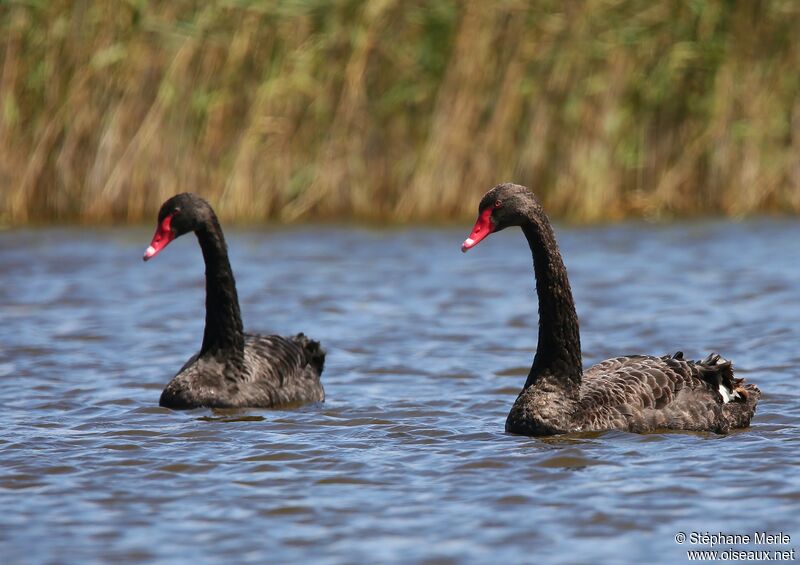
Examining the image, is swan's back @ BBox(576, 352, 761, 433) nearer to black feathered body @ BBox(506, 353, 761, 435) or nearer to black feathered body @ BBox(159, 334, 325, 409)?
black feathered body @ BBox(506, 353, 761, 435)

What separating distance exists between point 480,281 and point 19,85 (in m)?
4.83

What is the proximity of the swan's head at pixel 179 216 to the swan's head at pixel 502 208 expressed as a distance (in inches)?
79.5

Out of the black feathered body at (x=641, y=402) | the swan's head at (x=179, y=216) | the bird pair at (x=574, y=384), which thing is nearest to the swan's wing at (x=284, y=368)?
the bird pair at (x=574, y=384)

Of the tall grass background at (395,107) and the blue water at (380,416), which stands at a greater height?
the tall grass background at (395,107)

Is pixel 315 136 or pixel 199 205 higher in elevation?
pixel 315 136

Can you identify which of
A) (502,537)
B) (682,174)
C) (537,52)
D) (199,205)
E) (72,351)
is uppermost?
(537,52)

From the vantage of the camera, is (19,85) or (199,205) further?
(19,85)

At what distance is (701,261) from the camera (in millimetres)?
13367

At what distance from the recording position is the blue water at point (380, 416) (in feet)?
16.8

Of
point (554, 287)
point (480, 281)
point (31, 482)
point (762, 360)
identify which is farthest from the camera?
point (480, 281)

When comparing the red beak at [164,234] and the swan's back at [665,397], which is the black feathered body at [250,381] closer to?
the red beak at [164,234]

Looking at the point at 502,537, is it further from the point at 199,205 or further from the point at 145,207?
the point at 145,207

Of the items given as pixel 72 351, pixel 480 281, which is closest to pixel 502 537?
pixel 72 351

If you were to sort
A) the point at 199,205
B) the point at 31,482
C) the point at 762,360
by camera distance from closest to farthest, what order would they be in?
1. the point at 31,482
2. the point at 199,205
3. the point at 762,360
